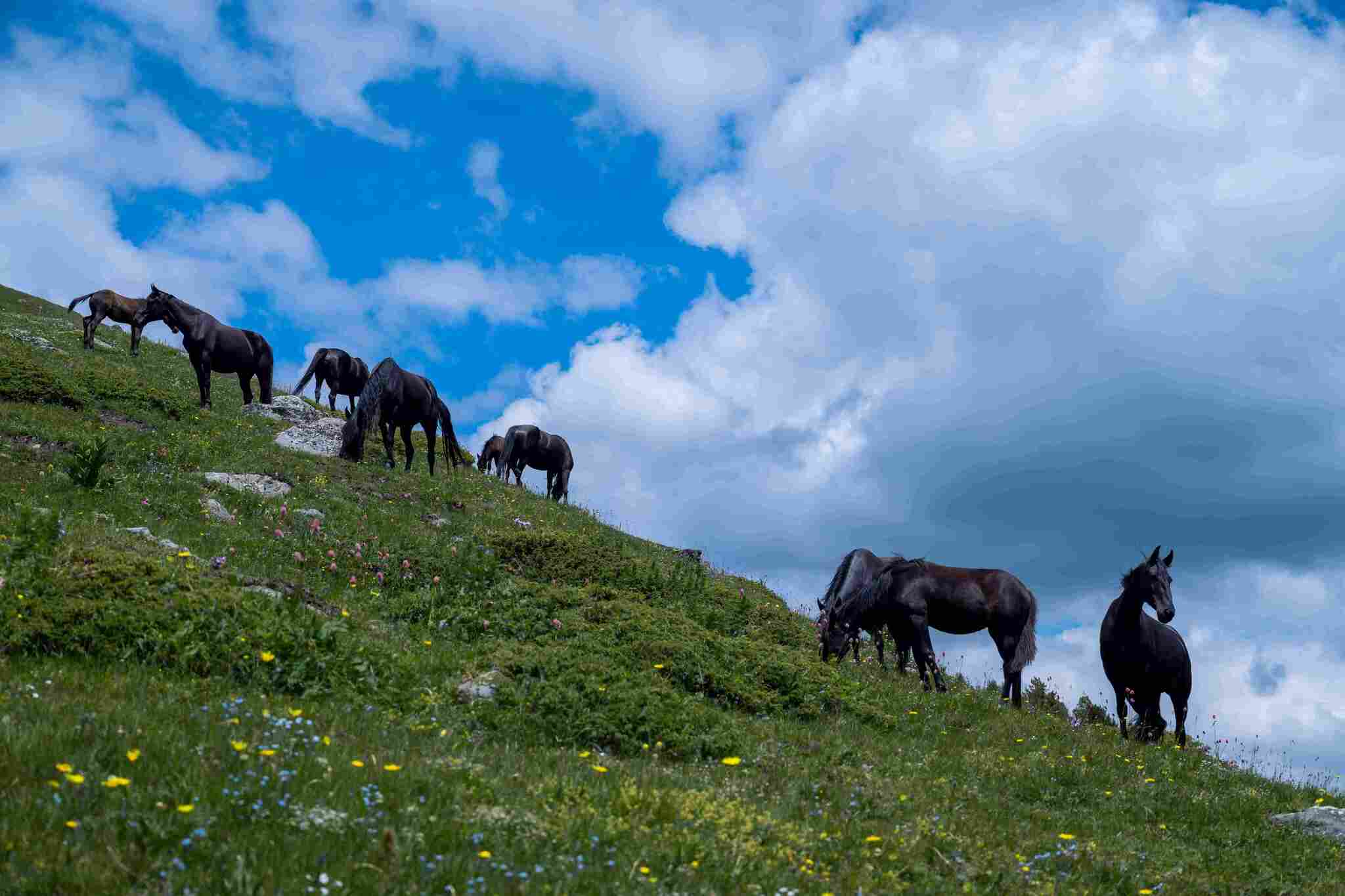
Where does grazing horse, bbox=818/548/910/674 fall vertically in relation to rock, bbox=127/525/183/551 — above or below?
above

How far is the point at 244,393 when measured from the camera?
1271 inches

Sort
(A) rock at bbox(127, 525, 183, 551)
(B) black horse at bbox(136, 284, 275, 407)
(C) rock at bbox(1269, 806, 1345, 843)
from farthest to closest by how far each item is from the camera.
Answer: (B) black horse at bbox(136, 284, 275, 407)
(A) rock at bbox(127, 525, 183, 551)
(C) rock at bbox(1269, 806, 1345, 843)

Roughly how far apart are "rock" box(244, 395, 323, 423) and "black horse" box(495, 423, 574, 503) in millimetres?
7077

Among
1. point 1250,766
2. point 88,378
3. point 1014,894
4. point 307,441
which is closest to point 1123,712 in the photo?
point 1250,766

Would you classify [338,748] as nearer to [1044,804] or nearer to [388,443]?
[1044,804]

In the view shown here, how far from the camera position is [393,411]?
86.8ft

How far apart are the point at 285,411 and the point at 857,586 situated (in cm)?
2175

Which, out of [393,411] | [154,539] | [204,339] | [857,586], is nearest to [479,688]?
[154,539]

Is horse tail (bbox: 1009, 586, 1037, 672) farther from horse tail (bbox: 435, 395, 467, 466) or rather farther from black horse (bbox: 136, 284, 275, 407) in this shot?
black horse (bbox: 136, 284, 275, 407)

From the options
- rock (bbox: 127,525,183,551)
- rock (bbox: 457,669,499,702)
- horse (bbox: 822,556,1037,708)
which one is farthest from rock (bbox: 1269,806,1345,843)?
rock (bbox: 127,525,183,551)

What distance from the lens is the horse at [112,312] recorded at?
124ft

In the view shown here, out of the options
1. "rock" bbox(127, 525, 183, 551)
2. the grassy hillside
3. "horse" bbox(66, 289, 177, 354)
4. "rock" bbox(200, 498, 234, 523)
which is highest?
"horse" bbox(66, 289, 177, 354)

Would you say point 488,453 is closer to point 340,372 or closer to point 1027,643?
point 340,372

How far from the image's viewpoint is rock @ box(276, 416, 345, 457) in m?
25.9
